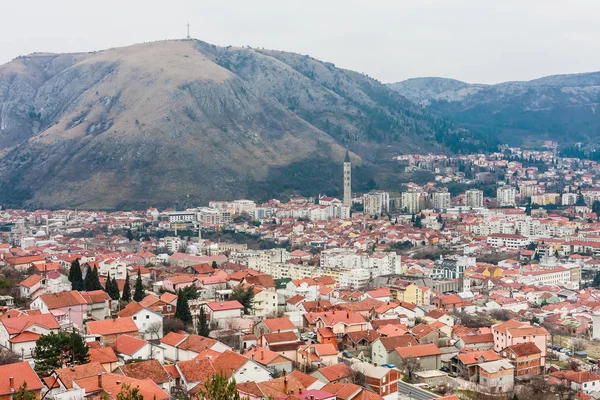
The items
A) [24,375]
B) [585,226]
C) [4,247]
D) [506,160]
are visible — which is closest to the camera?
[24,375]

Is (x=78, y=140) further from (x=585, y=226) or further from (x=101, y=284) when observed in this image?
(x=101, y=284)

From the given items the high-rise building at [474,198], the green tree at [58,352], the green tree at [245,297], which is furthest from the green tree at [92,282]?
the high-rise building at [474,198]

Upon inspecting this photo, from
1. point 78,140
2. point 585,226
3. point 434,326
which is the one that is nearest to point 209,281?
point 434,326

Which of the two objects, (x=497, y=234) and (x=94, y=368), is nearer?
(x=94, y=368)

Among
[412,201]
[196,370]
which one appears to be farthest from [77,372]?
[412,201]

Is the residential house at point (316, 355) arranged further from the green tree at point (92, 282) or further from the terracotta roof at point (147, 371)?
the green tree at point (92, 282)
